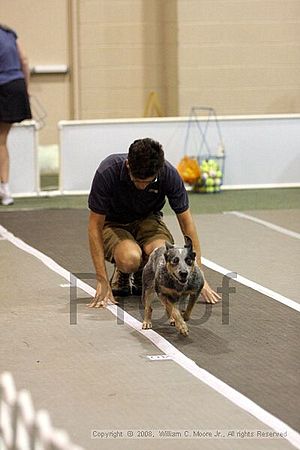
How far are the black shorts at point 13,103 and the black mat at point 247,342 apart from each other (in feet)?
8.99

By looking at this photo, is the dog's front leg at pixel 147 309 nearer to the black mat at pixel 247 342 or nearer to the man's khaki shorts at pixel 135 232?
the black mat at pixel 247 342

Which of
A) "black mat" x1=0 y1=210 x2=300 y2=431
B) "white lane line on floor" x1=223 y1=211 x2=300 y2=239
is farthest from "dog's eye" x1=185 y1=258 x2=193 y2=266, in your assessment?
"white lane line on floor" x1=223 y1=211 x2=300 y2=239

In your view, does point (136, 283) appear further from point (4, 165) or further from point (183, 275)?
point (4, 165)

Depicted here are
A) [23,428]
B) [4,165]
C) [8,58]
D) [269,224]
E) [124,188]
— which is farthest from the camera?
[4,165]

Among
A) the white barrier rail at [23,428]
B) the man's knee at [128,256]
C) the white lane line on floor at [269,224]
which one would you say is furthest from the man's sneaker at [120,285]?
the white barrier rail at [23,428]

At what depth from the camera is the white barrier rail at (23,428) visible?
2412 mm

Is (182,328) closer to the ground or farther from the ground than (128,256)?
closer to the ground

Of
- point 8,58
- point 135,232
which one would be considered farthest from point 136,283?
→ point 8,58

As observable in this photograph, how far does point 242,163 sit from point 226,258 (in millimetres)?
3484

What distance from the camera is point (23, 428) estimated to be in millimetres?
2588

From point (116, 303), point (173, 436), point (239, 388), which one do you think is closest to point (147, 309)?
point (116, 303)

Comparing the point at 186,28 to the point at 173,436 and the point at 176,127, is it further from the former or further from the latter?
the point at 173,436

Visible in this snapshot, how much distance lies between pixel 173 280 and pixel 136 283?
1058 millimetres

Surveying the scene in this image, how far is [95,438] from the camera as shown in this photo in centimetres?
345
